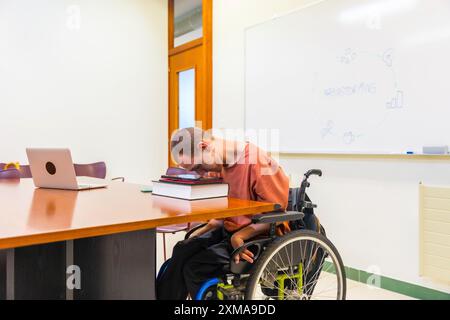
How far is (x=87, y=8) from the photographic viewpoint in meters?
3.93

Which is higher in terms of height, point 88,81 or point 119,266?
point 88,81

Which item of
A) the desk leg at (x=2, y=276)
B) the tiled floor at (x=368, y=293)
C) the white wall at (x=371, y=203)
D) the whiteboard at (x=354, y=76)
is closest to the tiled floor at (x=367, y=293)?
the tiled floor at (x=368, y=293)

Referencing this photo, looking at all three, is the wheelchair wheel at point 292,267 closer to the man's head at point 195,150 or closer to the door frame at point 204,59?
the man's head at point 195,150

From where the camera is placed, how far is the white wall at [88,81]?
3.53m

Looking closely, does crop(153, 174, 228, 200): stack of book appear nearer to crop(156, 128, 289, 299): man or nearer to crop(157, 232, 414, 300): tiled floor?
crop(156, 128, 289, 299): man

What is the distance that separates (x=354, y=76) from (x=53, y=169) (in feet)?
6.40

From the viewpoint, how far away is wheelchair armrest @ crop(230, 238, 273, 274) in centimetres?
136

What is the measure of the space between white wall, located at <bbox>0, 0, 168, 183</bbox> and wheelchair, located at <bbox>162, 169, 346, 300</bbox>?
280 cm

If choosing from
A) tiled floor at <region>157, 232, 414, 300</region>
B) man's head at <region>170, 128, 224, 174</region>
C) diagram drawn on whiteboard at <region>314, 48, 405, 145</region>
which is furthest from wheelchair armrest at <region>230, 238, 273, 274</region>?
diagram drawn on whiteboard at <region>314, 48, 405, 145</region>

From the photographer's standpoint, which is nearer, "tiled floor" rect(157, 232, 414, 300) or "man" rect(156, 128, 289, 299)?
"man" rect(156, 128, 289, 299)

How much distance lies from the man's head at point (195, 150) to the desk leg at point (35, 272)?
492mm

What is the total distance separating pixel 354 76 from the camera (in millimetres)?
2688

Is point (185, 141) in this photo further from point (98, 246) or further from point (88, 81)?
point (88, 81)

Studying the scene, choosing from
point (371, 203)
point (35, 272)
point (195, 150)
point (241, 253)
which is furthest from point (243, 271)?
point (371, 203)
